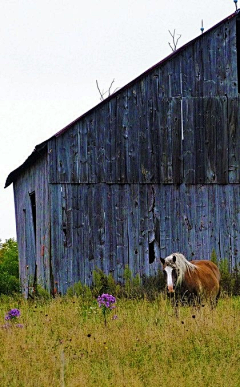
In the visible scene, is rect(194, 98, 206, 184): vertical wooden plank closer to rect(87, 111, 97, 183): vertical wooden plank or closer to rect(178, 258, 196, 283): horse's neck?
rect(87, 111, 97, 183): vertical wooden plank

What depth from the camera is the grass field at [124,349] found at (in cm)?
896

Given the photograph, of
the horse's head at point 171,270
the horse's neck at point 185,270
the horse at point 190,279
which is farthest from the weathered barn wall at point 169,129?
the horse's head at point 171,270

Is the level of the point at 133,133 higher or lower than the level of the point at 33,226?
higher

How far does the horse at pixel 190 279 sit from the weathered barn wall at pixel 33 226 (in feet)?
13.5

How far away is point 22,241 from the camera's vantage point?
22.8 metres

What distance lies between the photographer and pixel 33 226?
2061 centimetres

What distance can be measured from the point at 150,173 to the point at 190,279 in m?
4.67

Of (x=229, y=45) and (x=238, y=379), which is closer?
(x=238, y=379)

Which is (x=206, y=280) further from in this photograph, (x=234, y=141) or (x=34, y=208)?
(x=34, y=208)

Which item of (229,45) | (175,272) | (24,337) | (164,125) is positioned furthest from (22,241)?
(24,337)

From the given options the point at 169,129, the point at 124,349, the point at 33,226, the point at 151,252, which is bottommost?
the point at 124,349

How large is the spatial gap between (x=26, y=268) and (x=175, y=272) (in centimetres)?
881

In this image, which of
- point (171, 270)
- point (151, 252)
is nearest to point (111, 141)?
point (151, 252)

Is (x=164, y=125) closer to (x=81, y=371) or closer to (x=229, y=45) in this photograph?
(x=229, y=45)
